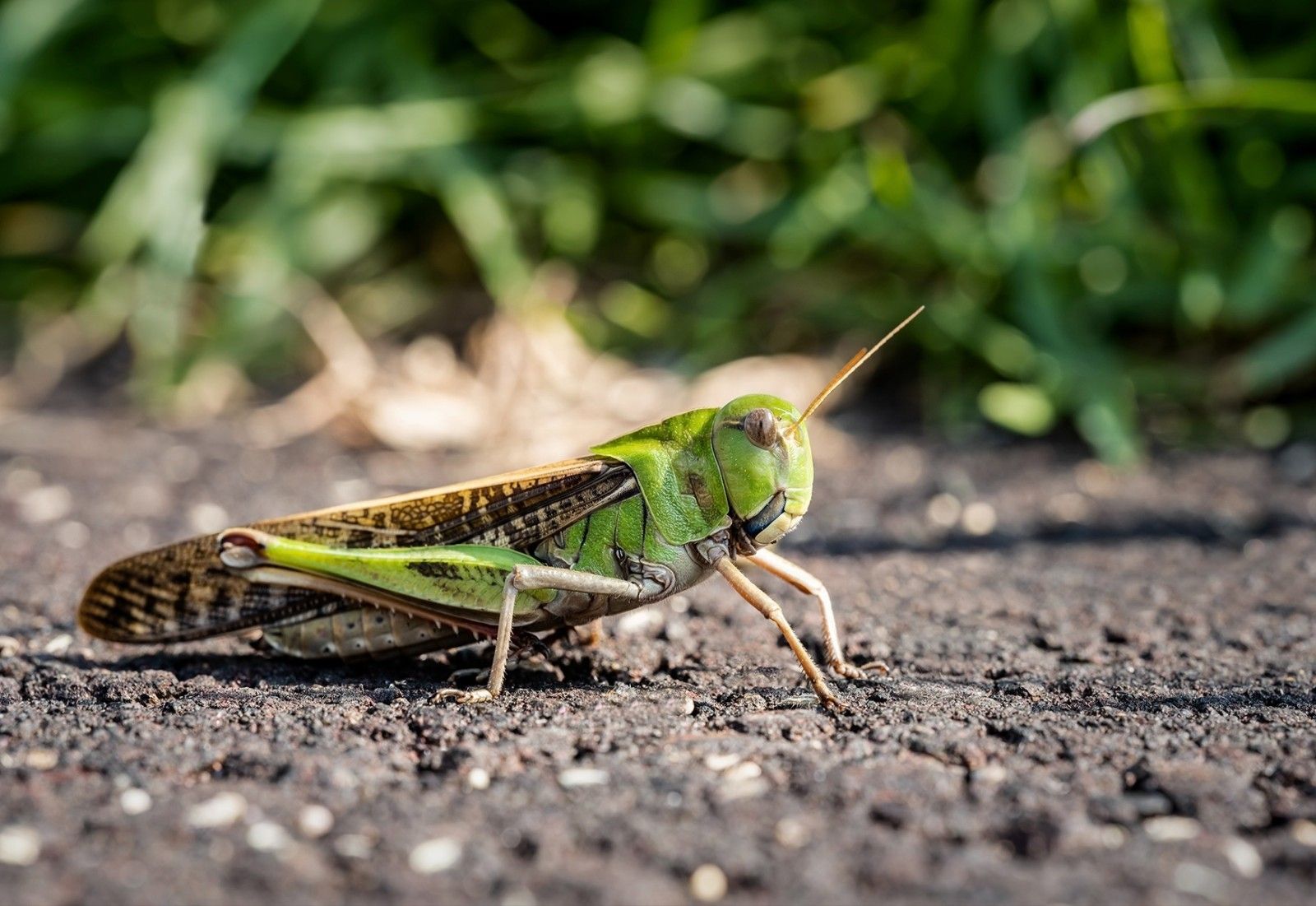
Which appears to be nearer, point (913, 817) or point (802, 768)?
point (913, 817)

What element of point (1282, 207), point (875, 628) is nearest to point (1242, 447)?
point (1282, 207)

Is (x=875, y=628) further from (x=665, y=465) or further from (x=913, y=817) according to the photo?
(x=913, y=817)

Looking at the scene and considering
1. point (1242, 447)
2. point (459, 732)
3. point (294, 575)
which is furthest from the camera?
point (1242, 447)

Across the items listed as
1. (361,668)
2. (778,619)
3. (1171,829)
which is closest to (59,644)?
(361,668)

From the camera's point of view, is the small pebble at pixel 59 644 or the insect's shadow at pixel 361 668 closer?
the insect's shadow at pixel 361 668

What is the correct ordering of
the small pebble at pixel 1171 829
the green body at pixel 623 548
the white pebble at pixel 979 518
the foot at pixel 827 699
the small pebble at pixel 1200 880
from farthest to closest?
1. the white pebble at pixel 979 518
2. the green body at pixel 623 548
3. the foot at pixel 827 699
4. the small pebble at pixel 1171 829
5. the small pebble at pixel 1200 880

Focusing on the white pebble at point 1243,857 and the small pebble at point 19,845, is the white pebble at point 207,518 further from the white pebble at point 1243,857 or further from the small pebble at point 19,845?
the white pebble at point 1243,857

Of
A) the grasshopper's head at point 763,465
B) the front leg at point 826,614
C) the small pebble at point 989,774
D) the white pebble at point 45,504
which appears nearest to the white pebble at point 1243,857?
the small pebble at point 989,774
